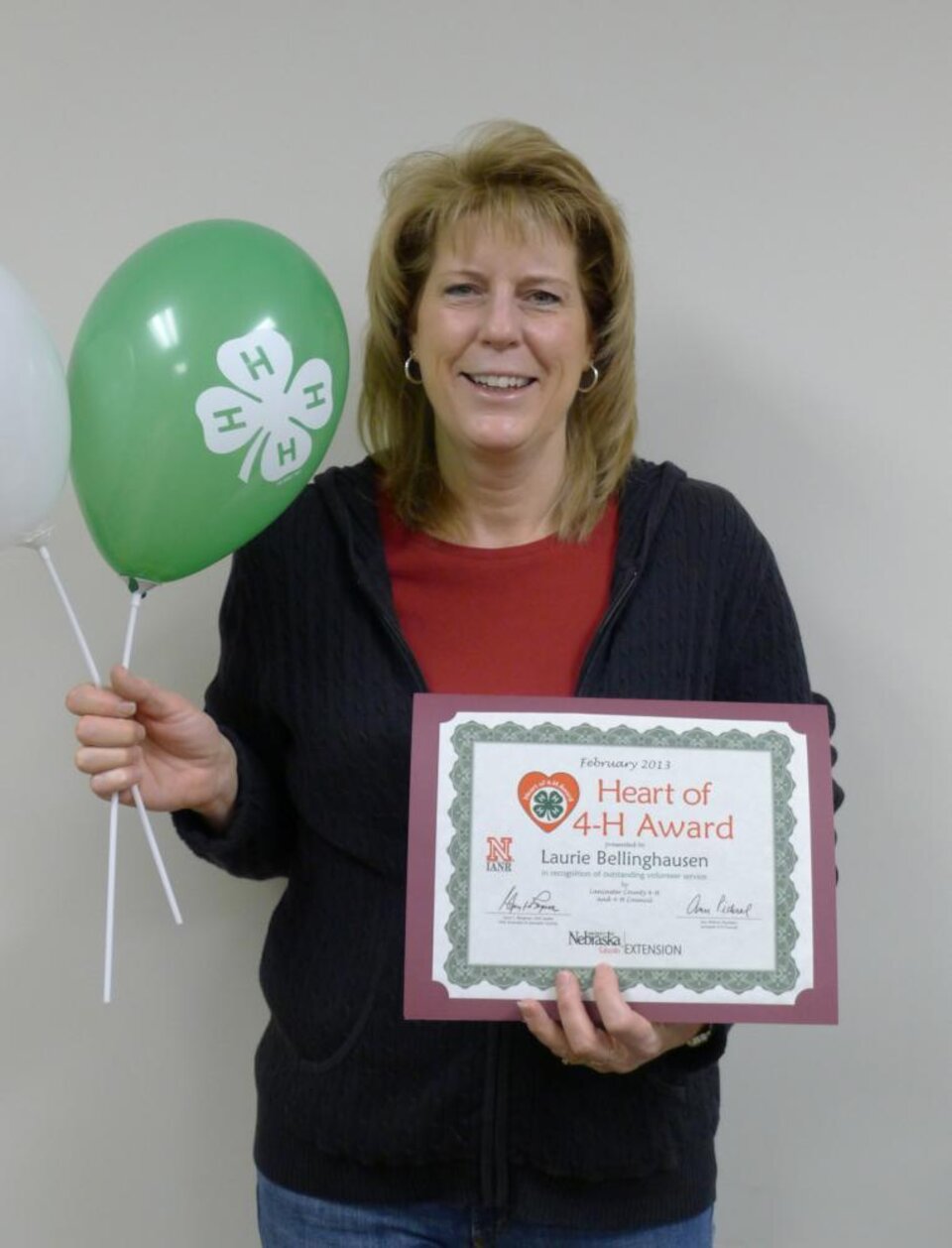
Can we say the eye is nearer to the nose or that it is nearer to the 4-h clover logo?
the nose

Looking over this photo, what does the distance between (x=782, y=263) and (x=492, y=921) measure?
3.08 feet

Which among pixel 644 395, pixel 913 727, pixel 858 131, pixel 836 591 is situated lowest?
pixel 913 727

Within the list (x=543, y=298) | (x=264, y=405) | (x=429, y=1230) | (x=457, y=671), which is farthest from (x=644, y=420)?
(x=429, y=1230)

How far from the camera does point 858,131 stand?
1.64 meters

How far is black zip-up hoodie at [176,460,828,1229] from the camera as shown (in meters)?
1.26

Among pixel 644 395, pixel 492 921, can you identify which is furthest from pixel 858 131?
pixel 492 921

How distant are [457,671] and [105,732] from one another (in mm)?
340

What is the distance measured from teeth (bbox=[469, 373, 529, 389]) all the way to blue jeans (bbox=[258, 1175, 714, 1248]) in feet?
2.63

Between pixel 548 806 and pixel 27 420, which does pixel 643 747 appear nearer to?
pixel 548 806

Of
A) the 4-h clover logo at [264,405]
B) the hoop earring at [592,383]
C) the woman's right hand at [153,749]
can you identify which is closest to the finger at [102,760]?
the woman's right hand at [153,749]

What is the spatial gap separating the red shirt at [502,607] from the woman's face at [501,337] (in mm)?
111

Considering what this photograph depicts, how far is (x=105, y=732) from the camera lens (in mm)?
1174

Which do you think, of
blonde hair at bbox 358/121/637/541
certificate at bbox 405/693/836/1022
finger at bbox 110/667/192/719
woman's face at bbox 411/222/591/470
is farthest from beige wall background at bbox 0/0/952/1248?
certificate at bbox 405/693/836/1022

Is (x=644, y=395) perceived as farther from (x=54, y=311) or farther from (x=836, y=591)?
(x=54, y=311)
